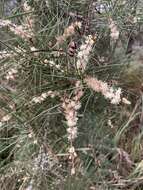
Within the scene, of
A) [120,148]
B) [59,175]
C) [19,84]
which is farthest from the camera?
[19,84]

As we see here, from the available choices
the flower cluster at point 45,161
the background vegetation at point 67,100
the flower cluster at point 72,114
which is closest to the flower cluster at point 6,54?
the background vegetation at point 67,100

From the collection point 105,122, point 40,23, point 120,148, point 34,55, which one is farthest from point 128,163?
point 40,23

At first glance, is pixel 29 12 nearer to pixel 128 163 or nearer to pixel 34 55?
pixel 34 55

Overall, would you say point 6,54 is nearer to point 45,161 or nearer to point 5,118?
point 5,118

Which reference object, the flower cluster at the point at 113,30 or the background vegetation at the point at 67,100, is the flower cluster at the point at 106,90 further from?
the flower cluster at the point at 113,30

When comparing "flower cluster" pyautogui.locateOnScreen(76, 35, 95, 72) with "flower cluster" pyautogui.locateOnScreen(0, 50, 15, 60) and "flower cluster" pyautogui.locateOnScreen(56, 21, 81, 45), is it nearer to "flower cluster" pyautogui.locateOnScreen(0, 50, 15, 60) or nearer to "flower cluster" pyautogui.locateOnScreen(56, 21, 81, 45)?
"flower cluster" pyautogui.locateOnScreen(56, 21, 81, 45)

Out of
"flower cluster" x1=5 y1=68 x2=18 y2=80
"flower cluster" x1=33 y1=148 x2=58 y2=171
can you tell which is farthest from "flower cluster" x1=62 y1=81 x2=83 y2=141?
"flower cluster" x1=5 y1=68 x2=18 y2=80

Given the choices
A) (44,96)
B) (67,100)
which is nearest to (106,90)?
(67,100)

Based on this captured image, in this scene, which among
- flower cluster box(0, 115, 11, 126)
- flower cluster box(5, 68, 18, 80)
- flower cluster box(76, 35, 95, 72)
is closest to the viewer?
flower cluster box(76, 35, 95, 72)

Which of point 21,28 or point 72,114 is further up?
point 21,28

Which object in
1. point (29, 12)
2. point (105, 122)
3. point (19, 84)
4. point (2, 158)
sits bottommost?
point (2, 158)

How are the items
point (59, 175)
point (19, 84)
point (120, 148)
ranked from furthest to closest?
point (19, 84)
point (120, 148)
point (59, 175)
